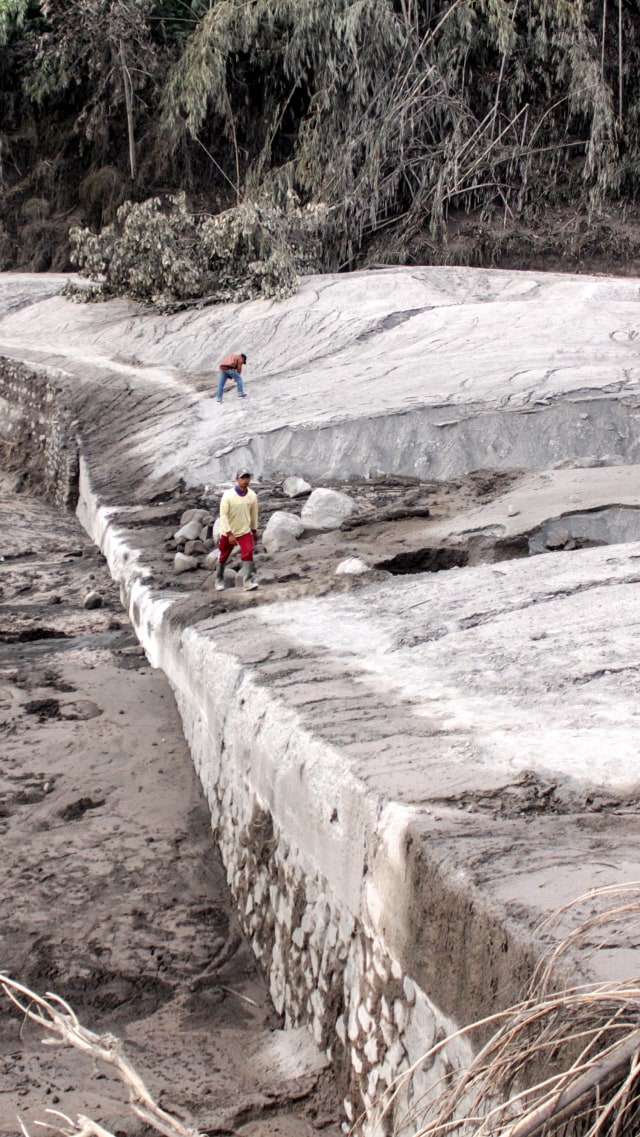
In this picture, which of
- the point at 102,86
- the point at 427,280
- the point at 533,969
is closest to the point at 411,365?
the point at 427,280

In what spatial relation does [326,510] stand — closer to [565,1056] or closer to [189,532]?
[189,532]

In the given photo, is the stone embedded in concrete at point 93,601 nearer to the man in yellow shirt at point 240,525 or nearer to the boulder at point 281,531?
the boulder at point 281,531

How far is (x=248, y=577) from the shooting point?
23.4 ft

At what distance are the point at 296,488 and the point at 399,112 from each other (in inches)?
469

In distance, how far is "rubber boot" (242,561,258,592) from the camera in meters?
7.04

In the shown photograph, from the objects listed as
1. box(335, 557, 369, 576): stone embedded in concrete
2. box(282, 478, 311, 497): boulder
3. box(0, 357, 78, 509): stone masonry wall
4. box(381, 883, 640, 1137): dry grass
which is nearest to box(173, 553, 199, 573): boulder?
box(335, 557, 369, 576): stone embedded in concrete

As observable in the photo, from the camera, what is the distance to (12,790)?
19.5ft

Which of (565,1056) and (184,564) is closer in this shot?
(565,1056)

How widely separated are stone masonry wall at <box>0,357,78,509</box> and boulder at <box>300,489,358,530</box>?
4298 mm

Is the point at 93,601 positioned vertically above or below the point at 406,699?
below

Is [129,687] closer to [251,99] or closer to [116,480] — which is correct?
[116,480]

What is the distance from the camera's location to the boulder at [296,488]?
1012cm

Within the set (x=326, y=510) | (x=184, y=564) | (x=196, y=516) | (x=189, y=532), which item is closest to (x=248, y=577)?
(x=184, y=564)

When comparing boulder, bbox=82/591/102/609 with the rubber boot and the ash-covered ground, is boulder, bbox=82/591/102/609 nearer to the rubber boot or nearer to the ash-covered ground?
the ash-covered ground
